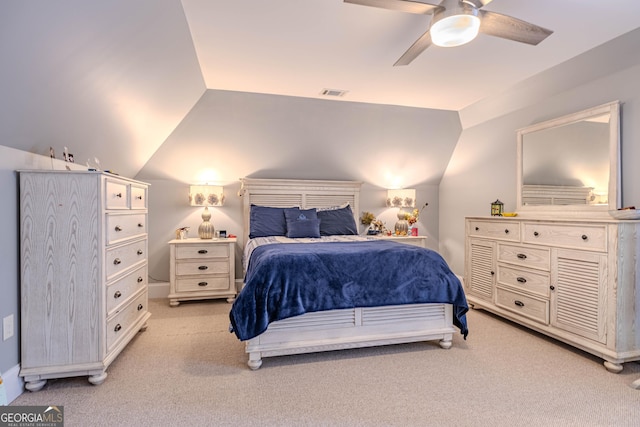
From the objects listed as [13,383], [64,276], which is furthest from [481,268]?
[13,383]

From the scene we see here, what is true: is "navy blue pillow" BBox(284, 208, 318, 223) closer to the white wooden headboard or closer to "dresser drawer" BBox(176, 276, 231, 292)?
the white wooden headboard

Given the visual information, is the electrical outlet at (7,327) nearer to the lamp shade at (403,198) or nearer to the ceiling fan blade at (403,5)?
the ceiling fan blade at (403,5)

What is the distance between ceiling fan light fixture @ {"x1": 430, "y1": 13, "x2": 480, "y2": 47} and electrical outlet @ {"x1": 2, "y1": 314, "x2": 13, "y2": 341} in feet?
9.59

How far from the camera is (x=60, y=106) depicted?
79.1 inches

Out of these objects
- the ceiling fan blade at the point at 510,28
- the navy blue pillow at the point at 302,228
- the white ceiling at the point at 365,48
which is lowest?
the navy blue pillow at the point at 302,228

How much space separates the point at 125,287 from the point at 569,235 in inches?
137

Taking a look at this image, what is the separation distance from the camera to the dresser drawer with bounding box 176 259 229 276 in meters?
3.75

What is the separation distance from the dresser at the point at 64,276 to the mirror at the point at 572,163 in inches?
150

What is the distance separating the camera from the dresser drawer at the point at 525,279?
277cm

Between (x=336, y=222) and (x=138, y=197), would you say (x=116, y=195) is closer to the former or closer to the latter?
(x=138, y=197)

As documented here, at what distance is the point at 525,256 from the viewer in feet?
9.73

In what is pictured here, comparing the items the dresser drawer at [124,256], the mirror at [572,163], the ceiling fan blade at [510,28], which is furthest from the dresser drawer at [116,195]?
the mirror at [572,163]

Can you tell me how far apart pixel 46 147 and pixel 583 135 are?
14.0 feet

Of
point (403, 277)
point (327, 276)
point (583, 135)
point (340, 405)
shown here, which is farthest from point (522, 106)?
point (340, 405)
